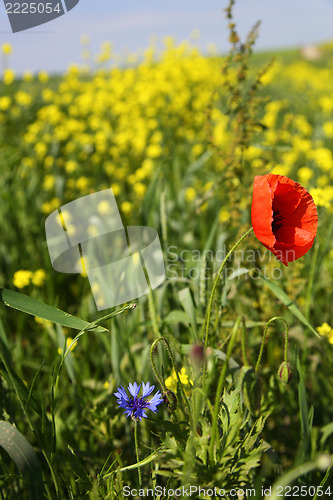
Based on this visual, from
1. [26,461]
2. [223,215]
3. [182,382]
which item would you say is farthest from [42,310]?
[223,215]

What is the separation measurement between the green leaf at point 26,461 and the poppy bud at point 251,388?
0.58 metres

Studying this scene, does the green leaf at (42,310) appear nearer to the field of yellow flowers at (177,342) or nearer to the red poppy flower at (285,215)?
the field of yellow flowers at (177,342)

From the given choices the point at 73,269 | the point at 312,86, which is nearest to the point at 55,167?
the point at 73,269

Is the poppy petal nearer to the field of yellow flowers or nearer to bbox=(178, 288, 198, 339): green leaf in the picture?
the field of yellow flowers

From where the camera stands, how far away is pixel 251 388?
1244 mm

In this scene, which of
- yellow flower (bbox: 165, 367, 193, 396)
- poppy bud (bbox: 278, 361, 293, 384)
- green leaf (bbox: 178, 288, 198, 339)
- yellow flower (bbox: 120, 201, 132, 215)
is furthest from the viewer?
yellow flower (bbox: 120, 201, 132, 215)

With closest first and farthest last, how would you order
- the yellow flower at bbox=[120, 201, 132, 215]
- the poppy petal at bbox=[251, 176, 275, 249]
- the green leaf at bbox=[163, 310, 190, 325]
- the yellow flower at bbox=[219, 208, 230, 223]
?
the poppy petal at bbox=[251, 176, 275, 249], the green leaf at bbox=[163, 310, 190, 325], the yellow flower at bbox=[219, 208, 230, 223], the yellow flower at bbox=[120, 201, 132, 215]

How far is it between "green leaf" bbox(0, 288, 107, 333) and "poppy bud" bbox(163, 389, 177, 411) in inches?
8.1

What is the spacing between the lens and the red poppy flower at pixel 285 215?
924 mm

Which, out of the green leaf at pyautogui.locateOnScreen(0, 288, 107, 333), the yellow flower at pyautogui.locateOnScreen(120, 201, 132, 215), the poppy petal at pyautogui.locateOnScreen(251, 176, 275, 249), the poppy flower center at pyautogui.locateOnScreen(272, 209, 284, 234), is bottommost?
the yellow flower at pyautogui.locateOnScreen(120, 201, 132, 215)

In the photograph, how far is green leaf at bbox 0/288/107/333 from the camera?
39.1 inches

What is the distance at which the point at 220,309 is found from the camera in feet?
4.55

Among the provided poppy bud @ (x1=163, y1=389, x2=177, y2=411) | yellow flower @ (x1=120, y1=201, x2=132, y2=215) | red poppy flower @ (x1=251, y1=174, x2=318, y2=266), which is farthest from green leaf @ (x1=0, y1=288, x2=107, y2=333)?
yellow flower @ (x1=120, y1=201, x2=132, y2=215)

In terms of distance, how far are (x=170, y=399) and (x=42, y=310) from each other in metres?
0.35
